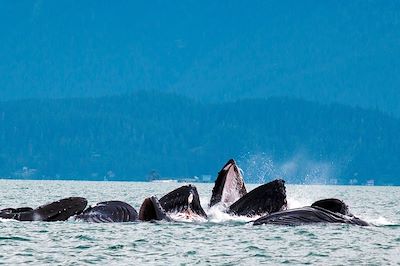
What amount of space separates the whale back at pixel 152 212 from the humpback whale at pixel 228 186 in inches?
131

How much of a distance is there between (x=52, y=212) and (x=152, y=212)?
3.70 m

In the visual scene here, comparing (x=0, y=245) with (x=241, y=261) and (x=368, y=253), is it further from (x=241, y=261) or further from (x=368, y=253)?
(x=368, y=253)

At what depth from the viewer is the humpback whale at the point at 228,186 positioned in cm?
4600

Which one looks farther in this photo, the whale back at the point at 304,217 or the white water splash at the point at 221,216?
the white water splash at the point at 221,216

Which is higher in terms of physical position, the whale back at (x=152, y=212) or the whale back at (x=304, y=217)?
the whale back at (x=152, y=212)

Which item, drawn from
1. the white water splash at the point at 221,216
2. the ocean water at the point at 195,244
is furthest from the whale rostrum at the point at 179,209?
the ocean water at the point at 195,244

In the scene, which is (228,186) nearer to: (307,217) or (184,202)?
(184,202)

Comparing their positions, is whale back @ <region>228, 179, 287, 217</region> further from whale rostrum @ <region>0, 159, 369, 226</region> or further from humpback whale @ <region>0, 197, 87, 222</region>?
humpback whale @ <region>0, 197, 87, 222</region>

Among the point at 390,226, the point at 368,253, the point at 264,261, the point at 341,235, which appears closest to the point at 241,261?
the point at 264,261

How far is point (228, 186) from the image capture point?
46500 mm

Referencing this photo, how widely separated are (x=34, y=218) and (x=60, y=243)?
819cm

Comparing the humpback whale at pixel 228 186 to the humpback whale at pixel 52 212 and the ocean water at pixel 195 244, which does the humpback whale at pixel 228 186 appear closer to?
the ocean water at pixel 195 244

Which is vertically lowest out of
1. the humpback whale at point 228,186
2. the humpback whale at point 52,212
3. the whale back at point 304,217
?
the whale back at point 304,217

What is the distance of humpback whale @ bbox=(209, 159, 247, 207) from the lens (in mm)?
46000
